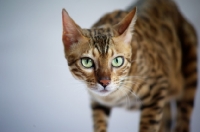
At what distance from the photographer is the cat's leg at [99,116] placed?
1088 mm

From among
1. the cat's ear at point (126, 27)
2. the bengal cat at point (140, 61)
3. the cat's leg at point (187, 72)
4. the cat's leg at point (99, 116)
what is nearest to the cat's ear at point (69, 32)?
the bengal cat at point (140, 61)

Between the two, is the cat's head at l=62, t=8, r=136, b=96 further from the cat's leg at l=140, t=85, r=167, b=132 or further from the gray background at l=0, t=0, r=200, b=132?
the cat's leg at l=140, t=85, r=167, b=132

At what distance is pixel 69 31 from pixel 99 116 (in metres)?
0.36

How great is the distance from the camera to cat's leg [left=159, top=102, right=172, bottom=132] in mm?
1272

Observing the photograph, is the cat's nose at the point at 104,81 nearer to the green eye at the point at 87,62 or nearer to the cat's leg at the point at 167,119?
the green eye at the point at 87,62

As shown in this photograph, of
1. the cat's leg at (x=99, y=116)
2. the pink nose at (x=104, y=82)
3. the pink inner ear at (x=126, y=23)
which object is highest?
the pink inner ear at (x=126, y=23)

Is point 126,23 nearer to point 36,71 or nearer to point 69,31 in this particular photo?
point 69,31

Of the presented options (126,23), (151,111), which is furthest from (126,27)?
(151,111)

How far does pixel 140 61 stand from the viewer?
1034mm

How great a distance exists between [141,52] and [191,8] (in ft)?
1.10

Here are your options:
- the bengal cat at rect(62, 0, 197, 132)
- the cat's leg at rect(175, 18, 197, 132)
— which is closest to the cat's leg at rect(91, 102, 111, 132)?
the bengal cat at rect(62, 0, 197, 132)

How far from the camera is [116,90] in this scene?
100cm

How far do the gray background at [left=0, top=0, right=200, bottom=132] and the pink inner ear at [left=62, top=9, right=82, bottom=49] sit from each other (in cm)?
4

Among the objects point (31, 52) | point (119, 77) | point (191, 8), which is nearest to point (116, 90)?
point (119, 77)
